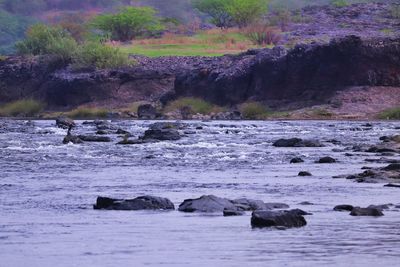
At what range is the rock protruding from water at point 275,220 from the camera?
21.1 m

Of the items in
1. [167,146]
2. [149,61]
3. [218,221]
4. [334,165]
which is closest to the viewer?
[218,221]

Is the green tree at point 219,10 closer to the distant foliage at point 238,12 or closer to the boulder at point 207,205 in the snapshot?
the distant foliage at point 238,12

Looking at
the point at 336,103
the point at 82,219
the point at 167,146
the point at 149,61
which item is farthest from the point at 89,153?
the point at 149,61

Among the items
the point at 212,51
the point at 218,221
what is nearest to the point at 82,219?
the point at 218,221

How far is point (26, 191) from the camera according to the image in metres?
28.3

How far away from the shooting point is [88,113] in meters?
101

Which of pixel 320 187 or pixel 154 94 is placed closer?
pixel 320 187

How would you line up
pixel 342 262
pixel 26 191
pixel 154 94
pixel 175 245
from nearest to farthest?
pixel 342 262, pixel 175 245, pixel 26 191, pixel 154 94

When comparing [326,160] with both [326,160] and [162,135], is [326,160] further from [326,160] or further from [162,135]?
[162,135]

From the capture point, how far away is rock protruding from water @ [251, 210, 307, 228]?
21094 millimetres

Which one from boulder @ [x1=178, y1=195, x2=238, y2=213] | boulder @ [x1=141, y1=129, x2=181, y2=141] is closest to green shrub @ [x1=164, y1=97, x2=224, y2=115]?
boulder @ [x1=141, y1=129, x2=181, y2=141]

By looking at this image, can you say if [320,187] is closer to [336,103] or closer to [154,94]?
[336,103]

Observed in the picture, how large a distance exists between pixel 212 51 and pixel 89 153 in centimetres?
7962

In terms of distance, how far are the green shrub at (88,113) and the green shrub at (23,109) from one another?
383 cm
